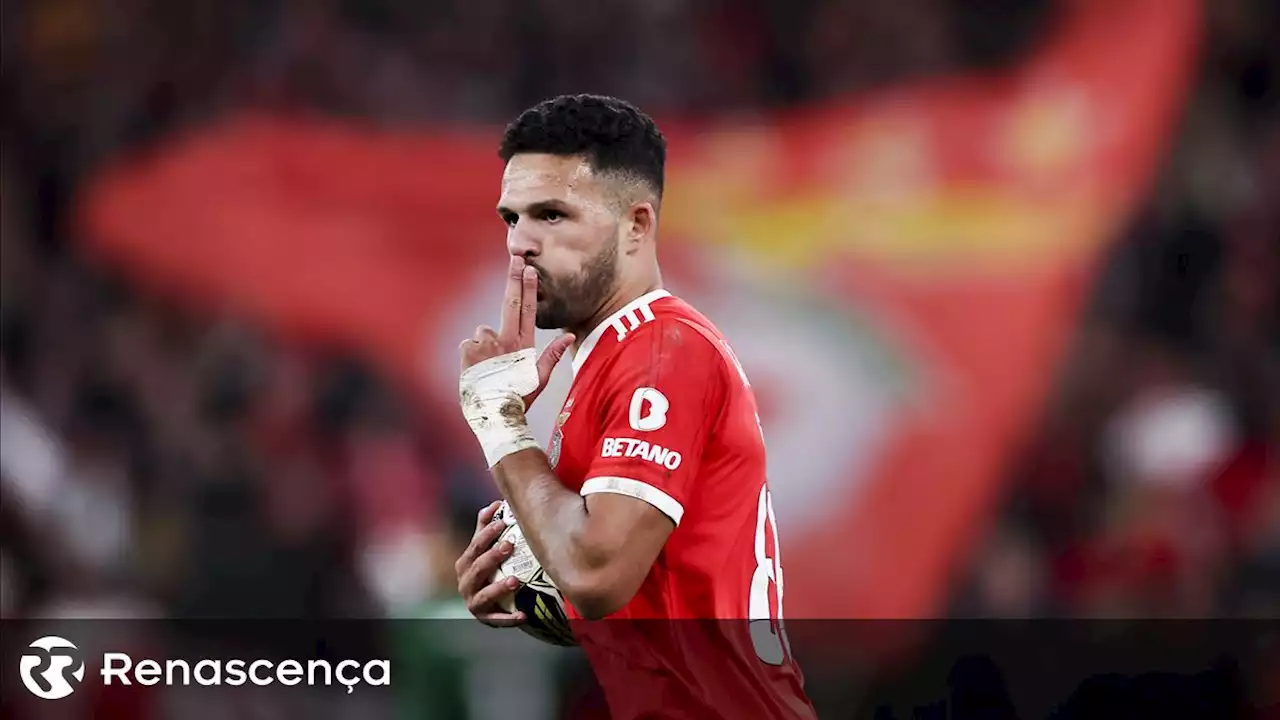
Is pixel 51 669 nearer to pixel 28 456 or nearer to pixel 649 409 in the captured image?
pixel 649 409

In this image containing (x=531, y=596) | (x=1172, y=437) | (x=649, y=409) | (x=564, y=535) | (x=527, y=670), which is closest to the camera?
(x=564, y=535)

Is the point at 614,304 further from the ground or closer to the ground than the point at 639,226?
closer to the ground

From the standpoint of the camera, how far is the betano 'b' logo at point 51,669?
4168mm

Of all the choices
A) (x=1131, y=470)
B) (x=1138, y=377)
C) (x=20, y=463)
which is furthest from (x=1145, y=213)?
(x=20, y=463)

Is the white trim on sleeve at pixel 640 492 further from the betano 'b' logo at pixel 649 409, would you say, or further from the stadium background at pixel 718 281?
the stadium background at pixel 718 281

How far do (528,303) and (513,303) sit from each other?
1.1 inches

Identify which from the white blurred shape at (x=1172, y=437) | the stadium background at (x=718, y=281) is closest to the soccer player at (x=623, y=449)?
the stadium background at (x=718, y=281)

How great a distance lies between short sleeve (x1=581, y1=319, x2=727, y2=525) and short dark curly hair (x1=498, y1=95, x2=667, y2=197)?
0.39 metres

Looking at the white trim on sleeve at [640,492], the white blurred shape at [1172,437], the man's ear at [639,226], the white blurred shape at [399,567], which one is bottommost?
the white trim on sleeve at [640,492]

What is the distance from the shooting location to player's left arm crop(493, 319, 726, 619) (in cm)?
251

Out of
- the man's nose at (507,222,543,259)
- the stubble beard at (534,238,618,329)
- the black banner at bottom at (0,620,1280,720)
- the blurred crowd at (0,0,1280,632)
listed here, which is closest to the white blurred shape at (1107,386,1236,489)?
the blurred crowd at (0,0,1280,632)

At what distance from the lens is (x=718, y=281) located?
734 centimetres

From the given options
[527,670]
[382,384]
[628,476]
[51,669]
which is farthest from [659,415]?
[382,384]

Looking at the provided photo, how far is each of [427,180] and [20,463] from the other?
2453mm
